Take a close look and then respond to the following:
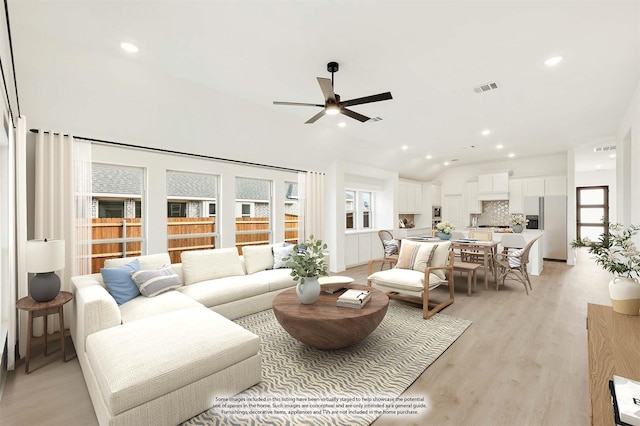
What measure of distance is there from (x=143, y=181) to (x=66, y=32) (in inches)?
77.0

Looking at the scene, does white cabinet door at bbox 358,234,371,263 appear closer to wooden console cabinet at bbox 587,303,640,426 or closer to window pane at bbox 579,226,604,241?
wooden console cabinet at bbox 587,303,640,426

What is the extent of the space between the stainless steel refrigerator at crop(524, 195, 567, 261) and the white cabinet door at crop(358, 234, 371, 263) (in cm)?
440

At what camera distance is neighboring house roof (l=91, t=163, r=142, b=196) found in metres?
3.72

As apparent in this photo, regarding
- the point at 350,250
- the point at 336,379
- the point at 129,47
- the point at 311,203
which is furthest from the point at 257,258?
the point at 350,250

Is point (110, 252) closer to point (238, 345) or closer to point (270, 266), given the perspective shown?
point (270, 266)

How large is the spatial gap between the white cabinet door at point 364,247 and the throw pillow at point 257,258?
3236 mm

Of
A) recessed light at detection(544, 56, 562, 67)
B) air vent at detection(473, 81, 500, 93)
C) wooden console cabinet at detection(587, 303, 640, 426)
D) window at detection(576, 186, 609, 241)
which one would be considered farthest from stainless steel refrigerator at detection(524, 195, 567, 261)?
wooden console cabinet at detection(587, 303, 640, 426)

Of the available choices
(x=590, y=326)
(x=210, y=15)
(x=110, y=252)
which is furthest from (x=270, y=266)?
(x=590, y=326)

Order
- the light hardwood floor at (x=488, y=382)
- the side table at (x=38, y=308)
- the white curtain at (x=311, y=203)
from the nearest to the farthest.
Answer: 1. the light hardwood floor at (x=488, y=382)
2. the side table at (x=38, y=308)
3. the white curtain at (x=311, y=203)

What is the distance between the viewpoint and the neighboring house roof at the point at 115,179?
3.72 meters

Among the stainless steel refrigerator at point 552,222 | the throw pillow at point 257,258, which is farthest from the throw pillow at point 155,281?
the stainless steel refrigerator at point 552,222

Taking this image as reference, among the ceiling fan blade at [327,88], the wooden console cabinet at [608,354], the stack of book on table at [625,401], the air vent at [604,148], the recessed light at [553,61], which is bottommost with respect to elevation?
the wooden console cabinet at [608,354]

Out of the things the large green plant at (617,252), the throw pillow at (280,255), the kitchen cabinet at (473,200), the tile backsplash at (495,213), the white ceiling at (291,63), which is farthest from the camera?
the kitchen cabinet at (473,200)

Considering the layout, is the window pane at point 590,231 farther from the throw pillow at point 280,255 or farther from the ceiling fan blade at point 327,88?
the ceiling fan blade at point 327,88
